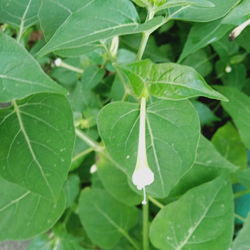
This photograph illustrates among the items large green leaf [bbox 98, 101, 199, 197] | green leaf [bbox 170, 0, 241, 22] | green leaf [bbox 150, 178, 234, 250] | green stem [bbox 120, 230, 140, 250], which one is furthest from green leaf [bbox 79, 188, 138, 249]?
green leaf [bbox 170, 0, 241, 22]

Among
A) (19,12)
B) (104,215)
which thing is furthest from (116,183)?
(19,12)

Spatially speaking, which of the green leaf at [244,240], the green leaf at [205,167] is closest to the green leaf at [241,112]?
the green leaf at [205,167]

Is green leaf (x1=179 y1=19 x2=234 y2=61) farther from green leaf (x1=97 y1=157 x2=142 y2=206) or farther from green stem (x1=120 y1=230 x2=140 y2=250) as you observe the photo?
green stem (x1=120 y1=230 x2=140 y2=250)

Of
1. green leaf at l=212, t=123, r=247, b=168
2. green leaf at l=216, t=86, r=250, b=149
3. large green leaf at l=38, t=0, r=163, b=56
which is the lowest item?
green leaf at l=212, t=123, r=247, b=168

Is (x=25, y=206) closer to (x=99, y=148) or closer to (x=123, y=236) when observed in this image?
(x=99, y=148)

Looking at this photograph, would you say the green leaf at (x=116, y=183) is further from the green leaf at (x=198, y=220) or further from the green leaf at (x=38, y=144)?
the green leaf at (x=38, y=144)

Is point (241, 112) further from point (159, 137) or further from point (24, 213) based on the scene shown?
point (24, 213)

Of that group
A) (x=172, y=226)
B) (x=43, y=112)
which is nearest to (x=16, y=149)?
(x=43, y=112)
